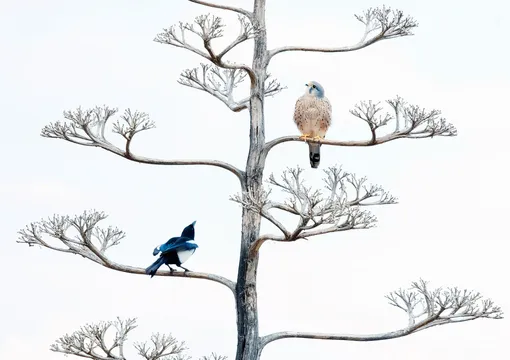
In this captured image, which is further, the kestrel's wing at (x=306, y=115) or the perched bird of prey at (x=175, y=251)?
the kestrel's wing at (x=306, y=115)

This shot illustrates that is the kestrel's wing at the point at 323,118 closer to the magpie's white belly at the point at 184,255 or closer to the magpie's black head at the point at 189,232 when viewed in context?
the magpie's black head at the point at 189,232

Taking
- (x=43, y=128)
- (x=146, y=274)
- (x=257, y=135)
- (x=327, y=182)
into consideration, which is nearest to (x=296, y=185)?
(x=327, y=182)

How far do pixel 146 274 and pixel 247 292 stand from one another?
2.45 feet

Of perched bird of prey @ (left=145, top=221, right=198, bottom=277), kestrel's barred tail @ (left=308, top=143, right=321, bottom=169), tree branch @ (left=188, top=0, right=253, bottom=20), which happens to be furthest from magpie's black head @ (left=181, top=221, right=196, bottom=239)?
tree branch @ (left=188, top=0, right=253, bottom=20)

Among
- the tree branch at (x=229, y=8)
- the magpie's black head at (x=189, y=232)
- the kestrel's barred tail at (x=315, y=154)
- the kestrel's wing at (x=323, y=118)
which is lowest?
the magpie's black head at (x=189, y=232)

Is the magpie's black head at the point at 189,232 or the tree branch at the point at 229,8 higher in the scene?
the tree branch at the point at 229,8

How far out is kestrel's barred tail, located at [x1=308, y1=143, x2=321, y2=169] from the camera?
8367mm

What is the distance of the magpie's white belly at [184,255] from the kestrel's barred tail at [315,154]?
47.1 inches

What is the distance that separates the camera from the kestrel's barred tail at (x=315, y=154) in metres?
8.37

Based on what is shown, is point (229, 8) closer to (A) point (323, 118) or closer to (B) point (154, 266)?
(A) point (323, 118)

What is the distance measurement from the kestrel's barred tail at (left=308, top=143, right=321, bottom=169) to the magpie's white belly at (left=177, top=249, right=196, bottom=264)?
1196mm

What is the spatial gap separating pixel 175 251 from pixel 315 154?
1.34m

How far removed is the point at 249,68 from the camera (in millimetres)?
8062

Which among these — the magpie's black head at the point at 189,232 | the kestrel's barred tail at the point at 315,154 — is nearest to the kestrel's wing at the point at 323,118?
the kestrel's barred tail at the point at 315,154
